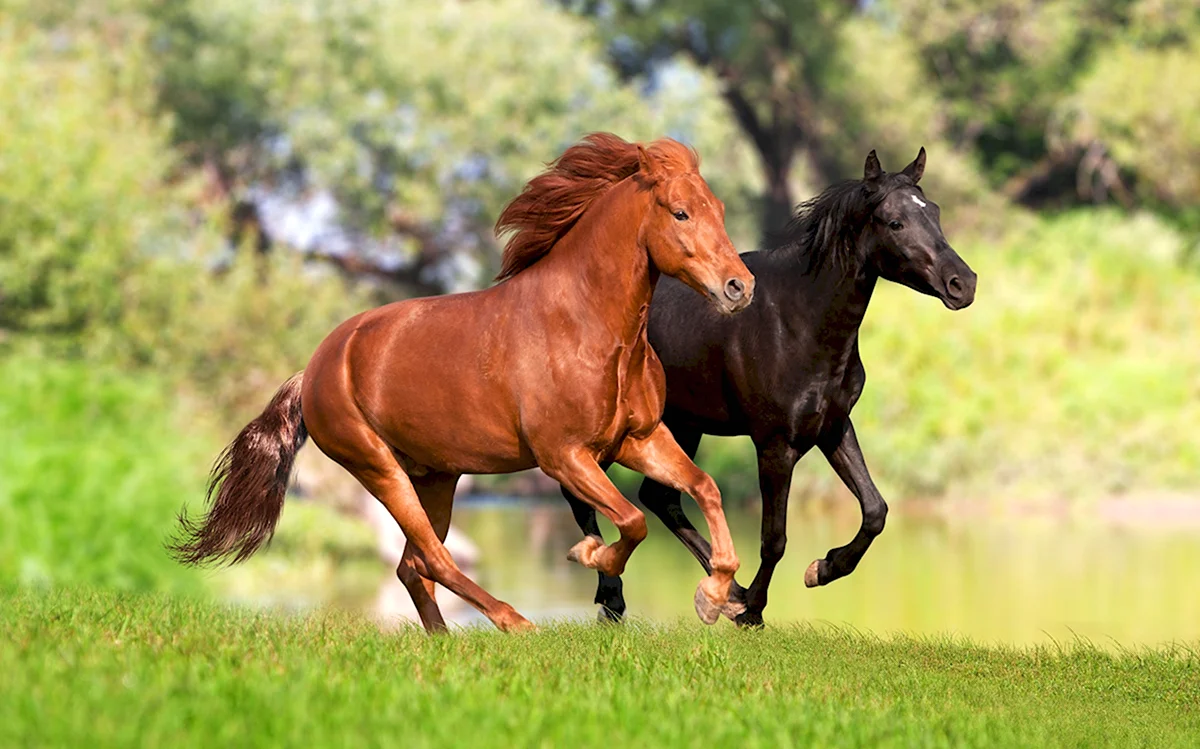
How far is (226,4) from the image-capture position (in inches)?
1005

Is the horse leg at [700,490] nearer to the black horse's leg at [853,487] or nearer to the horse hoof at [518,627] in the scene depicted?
the horse hoof at [518,627]

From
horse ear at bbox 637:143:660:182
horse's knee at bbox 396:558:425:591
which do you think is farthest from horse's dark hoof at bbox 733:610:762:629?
horse ear at bbox 637:143:660:182

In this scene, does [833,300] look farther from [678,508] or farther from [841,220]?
[678,508]

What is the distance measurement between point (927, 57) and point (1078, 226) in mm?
7128

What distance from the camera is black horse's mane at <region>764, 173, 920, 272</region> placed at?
7.21 meters

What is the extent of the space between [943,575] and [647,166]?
12680 millimetres

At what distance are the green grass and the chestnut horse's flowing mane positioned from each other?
174cm

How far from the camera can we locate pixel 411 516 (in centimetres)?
712

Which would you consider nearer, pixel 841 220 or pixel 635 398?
pixel 635 398

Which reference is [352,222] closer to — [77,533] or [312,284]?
[312,284]

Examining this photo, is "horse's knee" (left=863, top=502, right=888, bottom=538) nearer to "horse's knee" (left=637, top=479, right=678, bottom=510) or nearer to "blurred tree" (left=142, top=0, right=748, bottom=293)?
"horse's knee" (left=637, top=479, right=678, bottom=510)

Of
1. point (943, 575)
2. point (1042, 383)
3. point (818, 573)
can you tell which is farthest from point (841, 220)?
point (1042, 383)

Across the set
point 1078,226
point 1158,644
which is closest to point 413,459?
point 1158,644

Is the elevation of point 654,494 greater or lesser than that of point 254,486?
greater
